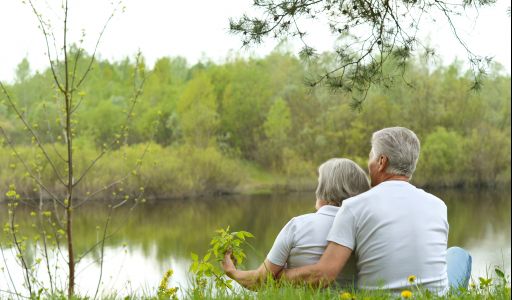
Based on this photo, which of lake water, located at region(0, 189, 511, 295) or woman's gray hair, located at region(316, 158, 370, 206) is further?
lake water, located at region(0, 189, 511, 295)

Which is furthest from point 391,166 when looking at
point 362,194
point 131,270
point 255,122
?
point 255,122

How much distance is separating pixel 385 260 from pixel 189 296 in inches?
24.4

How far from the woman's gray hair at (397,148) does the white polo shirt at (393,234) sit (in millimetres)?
65

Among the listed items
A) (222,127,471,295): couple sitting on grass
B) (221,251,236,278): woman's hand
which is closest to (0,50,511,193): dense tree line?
(221,251,236,278): woman's hand

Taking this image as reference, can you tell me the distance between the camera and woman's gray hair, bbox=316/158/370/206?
96.6 inches

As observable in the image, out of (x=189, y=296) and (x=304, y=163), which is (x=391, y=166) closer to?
(x=189, y=296)

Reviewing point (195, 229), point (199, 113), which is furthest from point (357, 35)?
point (199, 113)

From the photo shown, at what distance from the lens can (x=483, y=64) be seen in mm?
4672

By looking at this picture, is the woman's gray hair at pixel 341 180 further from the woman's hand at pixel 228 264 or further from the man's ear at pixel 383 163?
the woman's hand at pixel 228 264

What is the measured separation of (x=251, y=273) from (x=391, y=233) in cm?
50

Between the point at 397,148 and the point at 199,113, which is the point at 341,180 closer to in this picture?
the point at 397,148

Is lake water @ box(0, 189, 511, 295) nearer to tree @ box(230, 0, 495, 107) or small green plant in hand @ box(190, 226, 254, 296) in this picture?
tree @ box(230, 0, 495, 107)

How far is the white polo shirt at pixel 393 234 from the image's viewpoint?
230cm

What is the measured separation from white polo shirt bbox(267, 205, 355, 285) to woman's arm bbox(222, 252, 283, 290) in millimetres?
24
